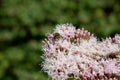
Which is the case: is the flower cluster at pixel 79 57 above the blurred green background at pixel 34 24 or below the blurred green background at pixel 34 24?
below

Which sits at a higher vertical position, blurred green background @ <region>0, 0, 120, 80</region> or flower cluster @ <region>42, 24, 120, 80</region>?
blurred green background @ <region>0, 0, 120, 80</region>

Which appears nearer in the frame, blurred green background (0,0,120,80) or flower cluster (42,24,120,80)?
flower cluster (42,24,120,80)

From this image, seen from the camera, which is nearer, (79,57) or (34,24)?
(79,57)

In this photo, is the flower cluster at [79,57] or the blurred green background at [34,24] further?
the blurred green background at [34,24]

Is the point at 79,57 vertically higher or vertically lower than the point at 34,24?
lower

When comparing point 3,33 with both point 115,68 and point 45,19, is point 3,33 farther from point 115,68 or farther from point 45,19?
point 115,68
